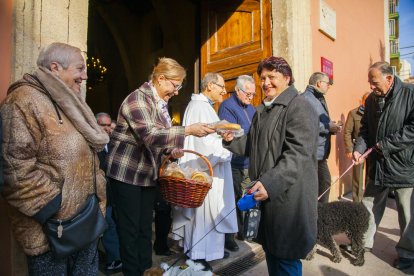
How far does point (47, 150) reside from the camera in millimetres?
1603

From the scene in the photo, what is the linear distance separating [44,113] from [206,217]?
1.98 metres

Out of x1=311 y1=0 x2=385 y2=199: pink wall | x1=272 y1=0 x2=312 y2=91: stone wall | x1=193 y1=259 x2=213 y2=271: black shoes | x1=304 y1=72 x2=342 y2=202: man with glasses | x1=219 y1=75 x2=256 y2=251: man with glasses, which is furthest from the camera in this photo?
x1=311 y1=0 x2=385 y2=199: pink wall

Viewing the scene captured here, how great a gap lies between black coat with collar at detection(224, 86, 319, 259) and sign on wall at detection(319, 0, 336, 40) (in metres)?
4.24

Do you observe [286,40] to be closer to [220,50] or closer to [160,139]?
[220,50]

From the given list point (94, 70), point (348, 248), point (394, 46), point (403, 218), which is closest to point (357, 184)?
point (348, 248)

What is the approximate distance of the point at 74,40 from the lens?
2510 millimetres

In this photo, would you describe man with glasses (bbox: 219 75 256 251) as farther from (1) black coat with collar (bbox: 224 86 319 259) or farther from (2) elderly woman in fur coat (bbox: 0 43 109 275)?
(2) elderly woman in fur coat (bbox: 0 43 109 275)

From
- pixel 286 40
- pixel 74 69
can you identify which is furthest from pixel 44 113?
pixel 286 40

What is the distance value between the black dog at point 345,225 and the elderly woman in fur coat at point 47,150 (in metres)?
2.60

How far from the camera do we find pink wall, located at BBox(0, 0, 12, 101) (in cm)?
209

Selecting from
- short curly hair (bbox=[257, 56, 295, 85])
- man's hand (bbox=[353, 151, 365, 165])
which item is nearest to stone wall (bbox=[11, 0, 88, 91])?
short curly hair (bbox=[257, 56, 295, 85])

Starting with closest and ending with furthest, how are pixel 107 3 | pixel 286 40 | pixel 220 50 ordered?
1. pixel 286 40
2. pixel 220 50
3. pixel 107 3

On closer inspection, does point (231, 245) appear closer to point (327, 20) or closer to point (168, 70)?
point (168, 70)

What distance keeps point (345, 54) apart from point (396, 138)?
4.02m
